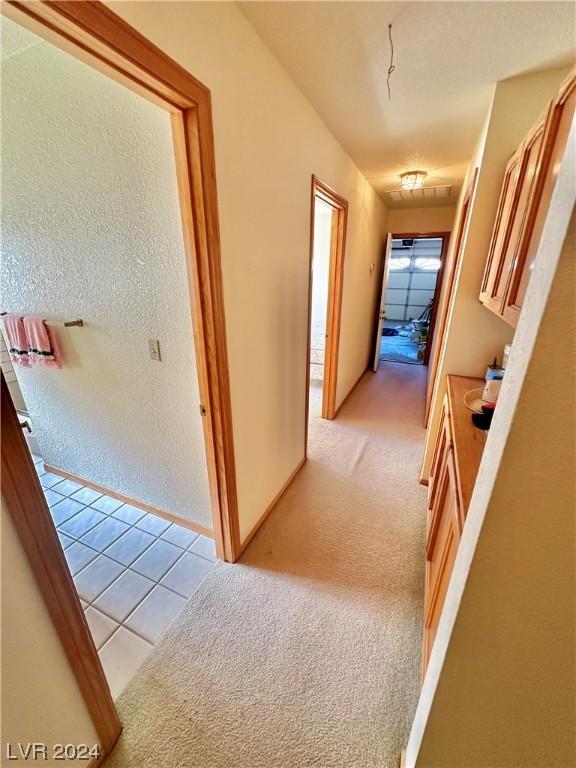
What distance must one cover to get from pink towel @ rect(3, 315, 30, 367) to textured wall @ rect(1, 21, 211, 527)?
104 mm

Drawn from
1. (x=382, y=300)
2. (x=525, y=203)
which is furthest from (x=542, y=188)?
(x=382, y=300)

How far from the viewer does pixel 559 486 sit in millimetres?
522

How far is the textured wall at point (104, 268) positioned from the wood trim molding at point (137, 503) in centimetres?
5

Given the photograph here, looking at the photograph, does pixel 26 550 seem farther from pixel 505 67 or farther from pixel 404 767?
pixel 505 67

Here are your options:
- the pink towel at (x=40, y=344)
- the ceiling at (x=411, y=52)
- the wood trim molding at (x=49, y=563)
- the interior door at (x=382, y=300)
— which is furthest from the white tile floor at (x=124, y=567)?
the interior door at (x=382, y=300)

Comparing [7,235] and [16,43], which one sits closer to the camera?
[16,43]

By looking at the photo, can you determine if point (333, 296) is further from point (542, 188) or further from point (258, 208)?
point (542, 188)

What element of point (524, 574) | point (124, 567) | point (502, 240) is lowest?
point (124, 567)

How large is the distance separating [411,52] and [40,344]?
2.44 metres

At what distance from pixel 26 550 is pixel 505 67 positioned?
2.66 m

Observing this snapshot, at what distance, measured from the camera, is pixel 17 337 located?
6.18ft

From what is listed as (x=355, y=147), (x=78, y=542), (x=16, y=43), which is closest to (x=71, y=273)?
(x=16, y=43)

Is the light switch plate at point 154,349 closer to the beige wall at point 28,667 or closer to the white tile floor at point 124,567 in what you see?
the beige wall at point 28,667

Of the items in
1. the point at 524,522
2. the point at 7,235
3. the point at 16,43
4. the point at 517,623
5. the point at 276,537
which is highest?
the point at 16,43
